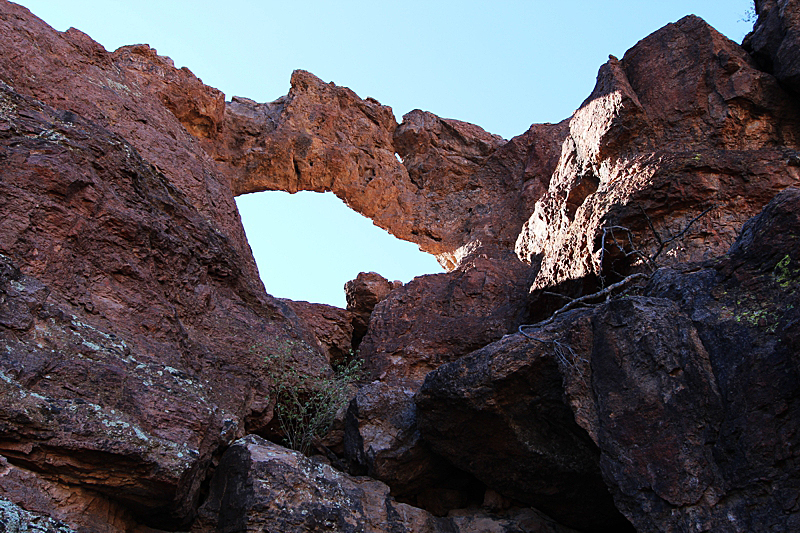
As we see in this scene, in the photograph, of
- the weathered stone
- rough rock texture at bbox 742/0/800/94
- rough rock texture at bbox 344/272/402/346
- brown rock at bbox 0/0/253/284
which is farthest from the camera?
rough rock texture at bbox 344/272/402/346

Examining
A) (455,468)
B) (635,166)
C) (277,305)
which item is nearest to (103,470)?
(455,468)

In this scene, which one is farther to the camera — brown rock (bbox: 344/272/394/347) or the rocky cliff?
brown rock (bbox: 344/272/394/347)

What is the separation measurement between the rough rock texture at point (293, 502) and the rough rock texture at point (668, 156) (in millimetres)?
4245

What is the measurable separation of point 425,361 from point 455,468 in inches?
142

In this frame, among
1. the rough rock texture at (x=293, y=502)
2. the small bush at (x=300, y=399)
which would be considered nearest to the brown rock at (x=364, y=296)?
the small bush at (x=300, y=399)

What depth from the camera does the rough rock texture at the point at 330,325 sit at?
13.6 metres

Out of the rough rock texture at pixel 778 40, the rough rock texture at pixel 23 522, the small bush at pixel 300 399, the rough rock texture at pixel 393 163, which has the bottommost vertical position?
the rough rock texture at pixel 23 522

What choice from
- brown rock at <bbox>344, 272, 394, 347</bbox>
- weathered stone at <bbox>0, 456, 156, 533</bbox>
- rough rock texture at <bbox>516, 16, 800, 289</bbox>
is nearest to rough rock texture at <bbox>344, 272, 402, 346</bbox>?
brown rock at <bbox>344, 272, 394, 347</bbox>

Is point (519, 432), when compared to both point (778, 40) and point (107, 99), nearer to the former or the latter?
point (778, 40)

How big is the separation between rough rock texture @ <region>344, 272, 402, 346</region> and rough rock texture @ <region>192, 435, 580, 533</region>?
7073 mm

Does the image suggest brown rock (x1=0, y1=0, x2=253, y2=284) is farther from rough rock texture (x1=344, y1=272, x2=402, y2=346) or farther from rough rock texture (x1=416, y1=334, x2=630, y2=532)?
rough rock texture (x1=416, y1=334, x2=630, y2=532)

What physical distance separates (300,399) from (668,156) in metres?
6.89

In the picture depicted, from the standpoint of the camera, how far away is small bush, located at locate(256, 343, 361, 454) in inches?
356

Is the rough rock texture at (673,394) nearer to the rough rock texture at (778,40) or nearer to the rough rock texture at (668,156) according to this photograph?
the rough rock texture at (668,156)
